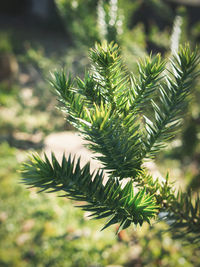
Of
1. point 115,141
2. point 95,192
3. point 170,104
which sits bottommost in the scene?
point 95,192

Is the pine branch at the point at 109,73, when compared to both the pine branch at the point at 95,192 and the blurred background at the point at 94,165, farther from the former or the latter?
the blurred background at the point at 94,165

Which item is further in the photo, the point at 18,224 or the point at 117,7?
the point at 18,224

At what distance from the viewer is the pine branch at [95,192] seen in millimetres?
581

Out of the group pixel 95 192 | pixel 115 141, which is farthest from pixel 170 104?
pixel 95 192

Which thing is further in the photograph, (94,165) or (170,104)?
(94,165)

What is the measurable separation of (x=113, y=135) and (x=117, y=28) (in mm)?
1036

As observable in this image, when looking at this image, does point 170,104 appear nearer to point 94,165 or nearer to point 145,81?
point 145,81

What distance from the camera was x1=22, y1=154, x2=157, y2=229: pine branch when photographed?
58cm

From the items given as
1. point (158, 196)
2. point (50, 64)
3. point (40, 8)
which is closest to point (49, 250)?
point (50, 64)

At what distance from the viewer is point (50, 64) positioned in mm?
2205

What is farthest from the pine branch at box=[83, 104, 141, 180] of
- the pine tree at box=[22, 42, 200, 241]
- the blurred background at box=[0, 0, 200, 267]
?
the blurred background at box=[0, 0, 200, 267]

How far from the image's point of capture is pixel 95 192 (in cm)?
59

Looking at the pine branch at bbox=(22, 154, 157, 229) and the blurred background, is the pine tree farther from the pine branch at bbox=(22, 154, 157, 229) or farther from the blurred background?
the blurred background

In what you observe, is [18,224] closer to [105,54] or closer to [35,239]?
[35,239]
